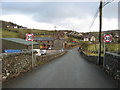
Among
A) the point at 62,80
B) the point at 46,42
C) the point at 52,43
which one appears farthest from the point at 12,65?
the point at 46,42

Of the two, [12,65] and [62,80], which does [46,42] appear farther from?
[62,80]

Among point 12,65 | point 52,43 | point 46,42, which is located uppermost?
point 12,65

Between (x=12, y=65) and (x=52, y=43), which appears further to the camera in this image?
(x=52, y=43)

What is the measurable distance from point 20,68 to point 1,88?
389 cm

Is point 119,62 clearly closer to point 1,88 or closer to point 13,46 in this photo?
point 1,88

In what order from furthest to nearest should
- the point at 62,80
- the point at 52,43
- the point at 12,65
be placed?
the point at 52,43 → the point at 12,65 → the point at 62,80

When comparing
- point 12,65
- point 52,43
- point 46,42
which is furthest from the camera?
point 46,42

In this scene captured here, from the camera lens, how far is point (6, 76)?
786 centimetres

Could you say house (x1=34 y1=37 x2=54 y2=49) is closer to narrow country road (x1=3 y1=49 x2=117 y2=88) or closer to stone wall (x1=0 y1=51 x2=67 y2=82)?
stone wall (x1=0 y1=51 x2=67 y2=82)

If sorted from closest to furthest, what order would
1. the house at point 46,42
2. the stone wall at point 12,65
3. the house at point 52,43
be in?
the stone wall at point 12,65 → the house at point 52,43 → the house at point 46,42

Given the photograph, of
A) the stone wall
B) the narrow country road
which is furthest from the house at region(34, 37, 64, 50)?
the narrow country road

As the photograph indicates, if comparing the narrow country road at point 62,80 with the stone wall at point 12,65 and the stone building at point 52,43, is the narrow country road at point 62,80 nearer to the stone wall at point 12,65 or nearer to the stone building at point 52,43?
the stone wall at point 12,65

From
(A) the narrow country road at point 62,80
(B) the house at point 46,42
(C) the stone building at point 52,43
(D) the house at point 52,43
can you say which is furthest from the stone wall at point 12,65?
(B) the house at point 46,42

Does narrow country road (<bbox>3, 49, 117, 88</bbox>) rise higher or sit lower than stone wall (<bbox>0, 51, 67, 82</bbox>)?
lower
